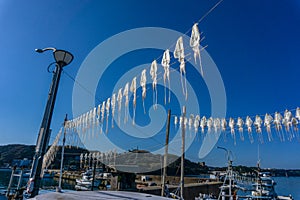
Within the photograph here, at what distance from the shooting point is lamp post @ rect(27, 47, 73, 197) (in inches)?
181

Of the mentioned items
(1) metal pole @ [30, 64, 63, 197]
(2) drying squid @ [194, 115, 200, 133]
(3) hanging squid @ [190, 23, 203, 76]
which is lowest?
(1) metal pole @ [30, 64, 63, 197]

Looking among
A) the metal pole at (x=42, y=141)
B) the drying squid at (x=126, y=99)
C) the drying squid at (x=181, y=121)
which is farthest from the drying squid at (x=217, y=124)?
the metal pole at (x=42, y=141)

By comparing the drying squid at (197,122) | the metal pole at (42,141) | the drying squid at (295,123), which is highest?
the drying squid at (197,122)

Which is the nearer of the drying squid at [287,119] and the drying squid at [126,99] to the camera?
the drying squid at [126,99]

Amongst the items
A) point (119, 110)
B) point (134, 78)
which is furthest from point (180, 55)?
point (119, 110)

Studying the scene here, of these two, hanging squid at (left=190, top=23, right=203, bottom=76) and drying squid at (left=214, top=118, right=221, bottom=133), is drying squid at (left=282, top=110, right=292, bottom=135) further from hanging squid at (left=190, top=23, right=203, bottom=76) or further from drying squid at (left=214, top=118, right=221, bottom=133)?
hanging squid at (left=190, top=23, right=203, bottom=76)

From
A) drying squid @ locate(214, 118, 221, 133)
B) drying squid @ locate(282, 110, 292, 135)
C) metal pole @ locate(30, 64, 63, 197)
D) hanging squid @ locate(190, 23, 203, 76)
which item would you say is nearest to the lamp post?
metal pole @ locate(30, 64, 63, 197)

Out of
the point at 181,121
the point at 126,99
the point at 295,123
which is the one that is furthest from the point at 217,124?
the point at 126,99

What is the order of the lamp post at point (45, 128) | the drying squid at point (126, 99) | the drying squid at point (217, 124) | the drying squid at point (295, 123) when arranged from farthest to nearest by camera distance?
the drying squid at point (217, 124)
the drying squid at point (295, 123)
the drying squid at point (126, 99)
the lamp post at point (45, 128)

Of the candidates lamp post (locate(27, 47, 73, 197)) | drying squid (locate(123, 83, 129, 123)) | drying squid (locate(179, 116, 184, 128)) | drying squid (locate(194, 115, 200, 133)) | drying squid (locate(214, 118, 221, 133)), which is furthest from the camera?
drying squid (locate(179, 116, 184, 128))

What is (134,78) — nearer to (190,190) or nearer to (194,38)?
(194,38)

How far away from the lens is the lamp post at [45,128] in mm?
4594

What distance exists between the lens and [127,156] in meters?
41.1

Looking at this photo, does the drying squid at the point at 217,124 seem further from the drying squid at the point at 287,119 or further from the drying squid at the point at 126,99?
the drying squid at the point at 126,99
